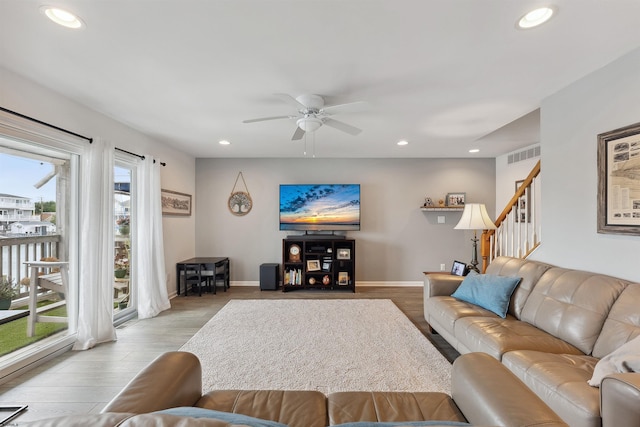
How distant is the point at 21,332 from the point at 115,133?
219cm

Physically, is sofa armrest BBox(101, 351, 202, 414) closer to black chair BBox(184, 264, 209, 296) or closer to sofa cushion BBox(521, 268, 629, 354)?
sofa cushion BBox(521, 268, 629, 354)

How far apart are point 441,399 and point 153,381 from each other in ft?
4.23

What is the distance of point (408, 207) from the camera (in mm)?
5277

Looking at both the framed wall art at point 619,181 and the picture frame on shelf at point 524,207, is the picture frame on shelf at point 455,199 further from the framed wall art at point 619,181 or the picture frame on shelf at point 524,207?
the framed wall art at point 619,181

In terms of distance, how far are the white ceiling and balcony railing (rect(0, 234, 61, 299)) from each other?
1383mm

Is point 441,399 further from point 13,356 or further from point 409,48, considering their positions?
point 13,356

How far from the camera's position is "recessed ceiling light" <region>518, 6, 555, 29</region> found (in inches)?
58.9

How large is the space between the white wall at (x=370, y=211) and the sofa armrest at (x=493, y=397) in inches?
159

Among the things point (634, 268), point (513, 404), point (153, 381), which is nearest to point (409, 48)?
point (513, 404)

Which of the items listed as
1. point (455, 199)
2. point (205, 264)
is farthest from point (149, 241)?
point (455, 199)

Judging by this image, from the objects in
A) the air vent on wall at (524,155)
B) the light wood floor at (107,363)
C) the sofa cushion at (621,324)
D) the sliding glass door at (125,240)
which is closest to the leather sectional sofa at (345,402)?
the sofa cushion at (621,324)

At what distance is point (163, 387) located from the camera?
3.68 ft

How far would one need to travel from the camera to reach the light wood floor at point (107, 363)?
1956mm

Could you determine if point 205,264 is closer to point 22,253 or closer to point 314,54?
point 22,253
